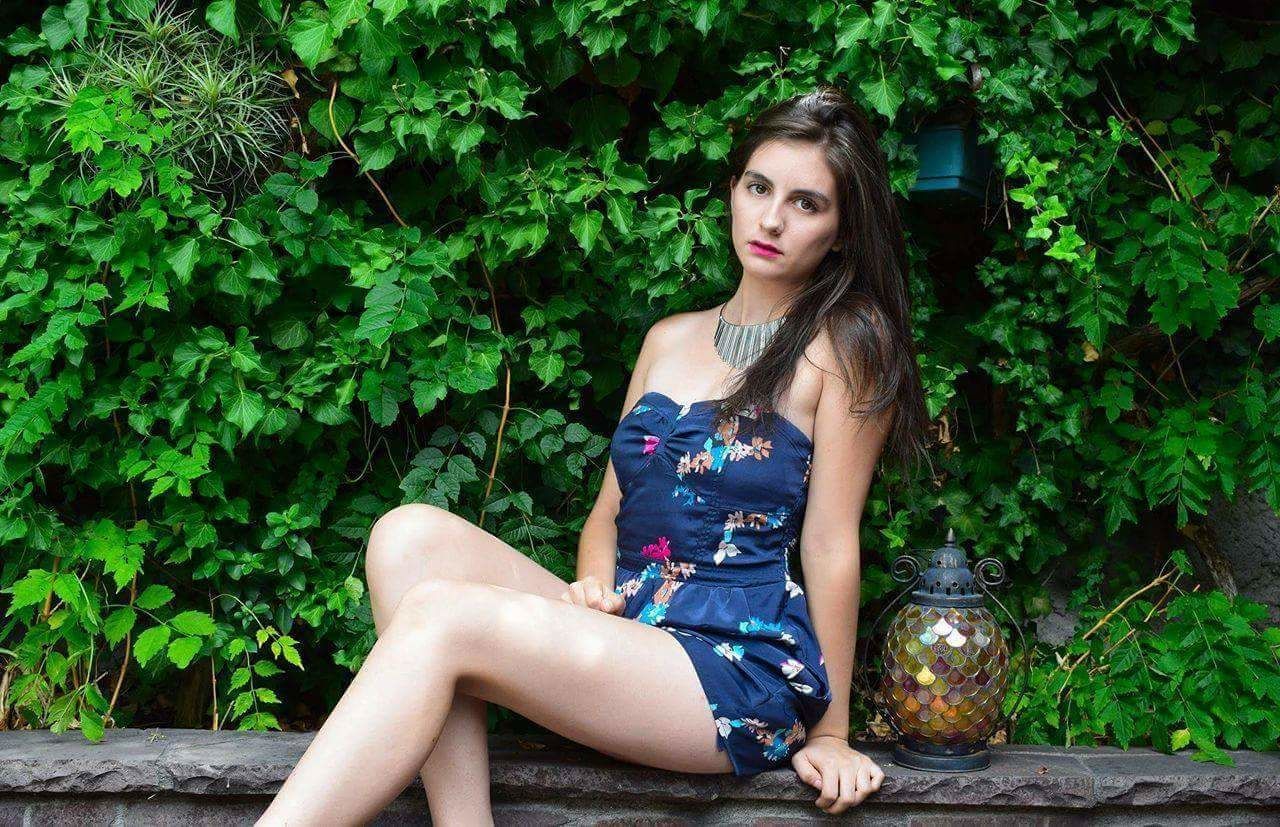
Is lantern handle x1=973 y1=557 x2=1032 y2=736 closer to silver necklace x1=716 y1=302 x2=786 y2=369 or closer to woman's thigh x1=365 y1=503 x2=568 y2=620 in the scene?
silver necklace x1=716 y1=302 x2=786 y2=369

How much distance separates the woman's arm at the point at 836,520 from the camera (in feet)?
6.98

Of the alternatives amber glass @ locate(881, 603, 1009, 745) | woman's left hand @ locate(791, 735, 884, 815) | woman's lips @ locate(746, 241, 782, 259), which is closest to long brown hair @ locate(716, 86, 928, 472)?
woman's lips @ locate(746, 241, 782, 259)

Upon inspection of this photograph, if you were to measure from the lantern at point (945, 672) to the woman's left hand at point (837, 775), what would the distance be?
0.39 feet

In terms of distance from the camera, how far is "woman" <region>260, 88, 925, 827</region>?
6.37 ft

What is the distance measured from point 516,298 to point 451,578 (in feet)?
2.90

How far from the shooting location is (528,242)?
2.49 m

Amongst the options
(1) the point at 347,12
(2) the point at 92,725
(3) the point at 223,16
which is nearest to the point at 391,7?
(1) the point at 347,12

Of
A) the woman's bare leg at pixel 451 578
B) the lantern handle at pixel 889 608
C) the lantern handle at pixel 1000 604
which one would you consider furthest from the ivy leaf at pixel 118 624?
the lantern handle at pixel 1000 604

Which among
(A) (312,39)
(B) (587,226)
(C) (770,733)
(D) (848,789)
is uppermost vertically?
(A) (312,39)

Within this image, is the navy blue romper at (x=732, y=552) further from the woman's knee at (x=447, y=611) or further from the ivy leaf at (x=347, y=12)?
the ivy leaf at (x=347, y=12)

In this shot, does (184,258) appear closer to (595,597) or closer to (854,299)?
(595,597)

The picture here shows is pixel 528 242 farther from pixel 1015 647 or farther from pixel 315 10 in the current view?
pixel 1015 647

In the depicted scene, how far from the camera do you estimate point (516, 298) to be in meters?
2.77

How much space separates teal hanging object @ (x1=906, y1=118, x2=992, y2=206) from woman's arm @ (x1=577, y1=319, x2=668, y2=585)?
27.4 inches
